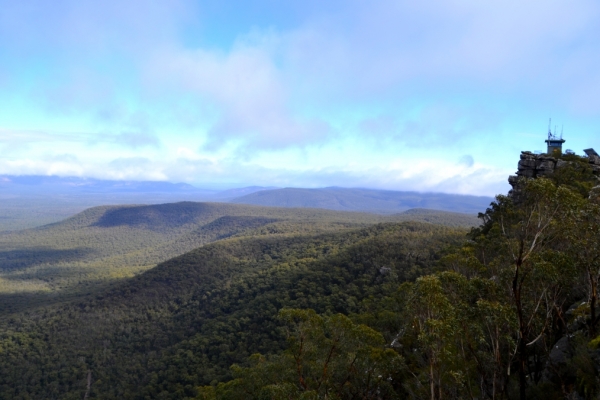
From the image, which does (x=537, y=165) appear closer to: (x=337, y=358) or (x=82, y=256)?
(x=337, y=358)

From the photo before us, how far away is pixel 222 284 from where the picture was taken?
74125mm

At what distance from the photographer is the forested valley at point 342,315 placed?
1073 centimetres

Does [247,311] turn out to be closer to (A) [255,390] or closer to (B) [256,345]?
(B) [256,345]

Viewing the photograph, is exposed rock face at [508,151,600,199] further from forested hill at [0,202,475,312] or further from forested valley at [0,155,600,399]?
forested hill at [0,202,475,312]

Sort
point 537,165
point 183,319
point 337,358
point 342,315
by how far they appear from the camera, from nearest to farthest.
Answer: point 342,315 → point 337,358 → point 537,165 → point 183,319

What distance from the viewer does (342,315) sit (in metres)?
13.3

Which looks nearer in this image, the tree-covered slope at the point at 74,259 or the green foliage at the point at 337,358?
the green foliage at the point at 337,358

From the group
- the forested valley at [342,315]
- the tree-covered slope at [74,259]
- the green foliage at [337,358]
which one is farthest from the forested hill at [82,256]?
the green foliage at [337,358]

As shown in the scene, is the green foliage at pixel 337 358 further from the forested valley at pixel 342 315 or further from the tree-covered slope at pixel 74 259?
the tree-covered slope at pixel 74 259

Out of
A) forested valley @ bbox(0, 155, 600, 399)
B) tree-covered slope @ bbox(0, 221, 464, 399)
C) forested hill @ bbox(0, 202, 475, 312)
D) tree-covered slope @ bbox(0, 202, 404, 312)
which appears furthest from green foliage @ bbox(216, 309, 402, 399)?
tree-covered slope @ bbox(0, 202, 404, 312)

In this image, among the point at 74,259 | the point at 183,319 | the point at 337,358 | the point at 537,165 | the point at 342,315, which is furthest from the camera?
the point at 74,259

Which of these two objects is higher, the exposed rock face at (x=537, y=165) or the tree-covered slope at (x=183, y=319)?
the exposed rock face at (x=537, y=165)

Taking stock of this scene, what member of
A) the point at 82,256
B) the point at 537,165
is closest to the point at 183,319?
the point at 537,165

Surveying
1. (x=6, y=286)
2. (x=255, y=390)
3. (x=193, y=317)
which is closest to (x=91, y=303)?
(x=193, y=317)
